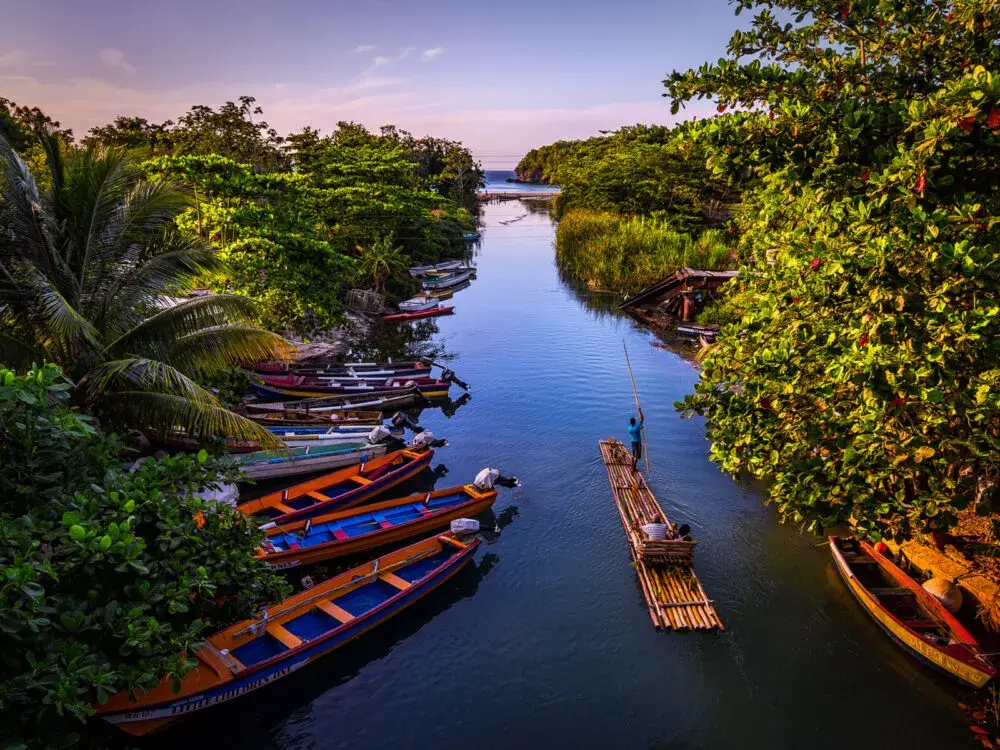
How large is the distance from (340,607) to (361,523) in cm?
312

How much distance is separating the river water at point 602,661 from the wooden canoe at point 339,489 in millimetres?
1521

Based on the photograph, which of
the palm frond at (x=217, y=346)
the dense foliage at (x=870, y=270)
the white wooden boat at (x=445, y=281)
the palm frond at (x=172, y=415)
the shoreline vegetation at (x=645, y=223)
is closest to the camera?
the dense foliage at (x=870, y=270)

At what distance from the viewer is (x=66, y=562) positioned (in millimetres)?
5852

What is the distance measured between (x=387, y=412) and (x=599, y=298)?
980 inches

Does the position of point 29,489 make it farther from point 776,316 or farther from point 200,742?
point 776,316

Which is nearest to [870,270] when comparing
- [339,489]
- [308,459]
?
[339,489]

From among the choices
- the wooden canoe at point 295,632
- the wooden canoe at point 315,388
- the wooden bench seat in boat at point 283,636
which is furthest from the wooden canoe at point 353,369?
the wooden bench seat in boat at point 283,636

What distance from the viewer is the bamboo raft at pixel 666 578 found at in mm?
11914

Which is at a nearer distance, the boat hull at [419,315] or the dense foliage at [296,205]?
the dense foliage at [296,205]

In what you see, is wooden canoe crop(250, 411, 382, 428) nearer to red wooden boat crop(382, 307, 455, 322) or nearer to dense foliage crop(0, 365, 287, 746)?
dense foliage crop(0, 365, 287, 746)

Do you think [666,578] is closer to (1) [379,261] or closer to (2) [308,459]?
(2) [308,459]

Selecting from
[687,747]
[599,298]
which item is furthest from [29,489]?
[599,298]

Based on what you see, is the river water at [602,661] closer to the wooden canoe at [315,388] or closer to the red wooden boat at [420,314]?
the wooden canoe at [315,388]

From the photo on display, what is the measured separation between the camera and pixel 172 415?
35.0 ft
